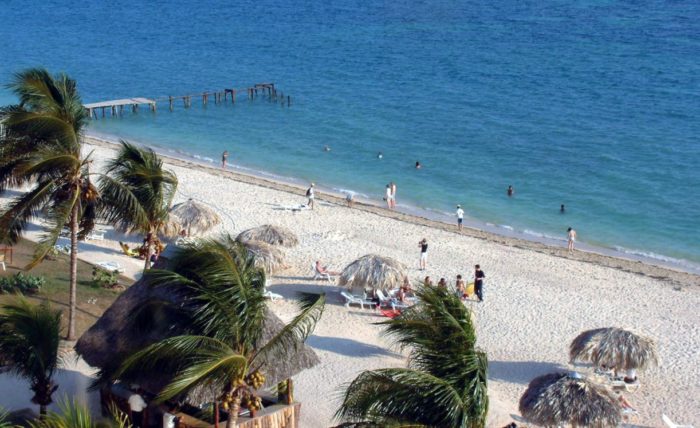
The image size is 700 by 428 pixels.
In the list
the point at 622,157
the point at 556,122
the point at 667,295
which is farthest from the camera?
the point at 556,122

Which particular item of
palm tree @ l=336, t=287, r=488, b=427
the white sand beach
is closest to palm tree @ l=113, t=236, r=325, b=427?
palm tree @ l=336, t=287, r=488, b=427

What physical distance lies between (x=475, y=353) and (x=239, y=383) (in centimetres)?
291

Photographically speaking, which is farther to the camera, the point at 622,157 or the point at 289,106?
the point at 289,106

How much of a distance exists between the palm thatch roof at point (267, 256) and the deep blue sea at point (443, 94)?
1372cm

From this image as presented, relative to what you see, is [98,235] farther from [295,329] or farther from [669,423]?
[669,423]

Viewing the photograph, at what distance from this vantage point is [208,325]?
10.8 meters

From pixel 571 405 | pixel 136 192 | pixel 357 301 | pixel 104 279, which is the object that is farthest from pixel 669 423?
pixel 104 279

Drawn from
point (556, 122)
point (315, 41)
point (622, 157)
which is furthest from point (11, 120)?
point (315, 41)

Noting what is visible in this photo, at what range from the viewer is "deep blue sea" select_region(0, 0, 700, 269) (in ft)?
129

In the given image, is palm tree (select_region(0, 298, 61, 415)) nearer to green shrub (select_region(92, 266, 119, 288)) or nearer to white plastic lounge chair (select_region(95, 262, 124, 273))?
green shrub (select_region(92, 266, 119, 288))

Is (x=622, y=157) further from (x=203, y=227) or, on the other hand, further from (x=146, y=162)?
(x=146, y=162)

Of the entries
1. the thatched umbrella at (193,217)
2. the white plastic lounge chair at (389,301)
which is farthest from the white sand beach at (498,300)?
the thatched umbrella at (193,217)

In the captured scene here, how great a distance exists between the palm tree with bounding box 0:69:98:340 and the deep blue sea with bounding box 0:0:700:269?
70.9ft

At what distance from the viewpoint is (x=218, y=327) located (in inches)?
428
